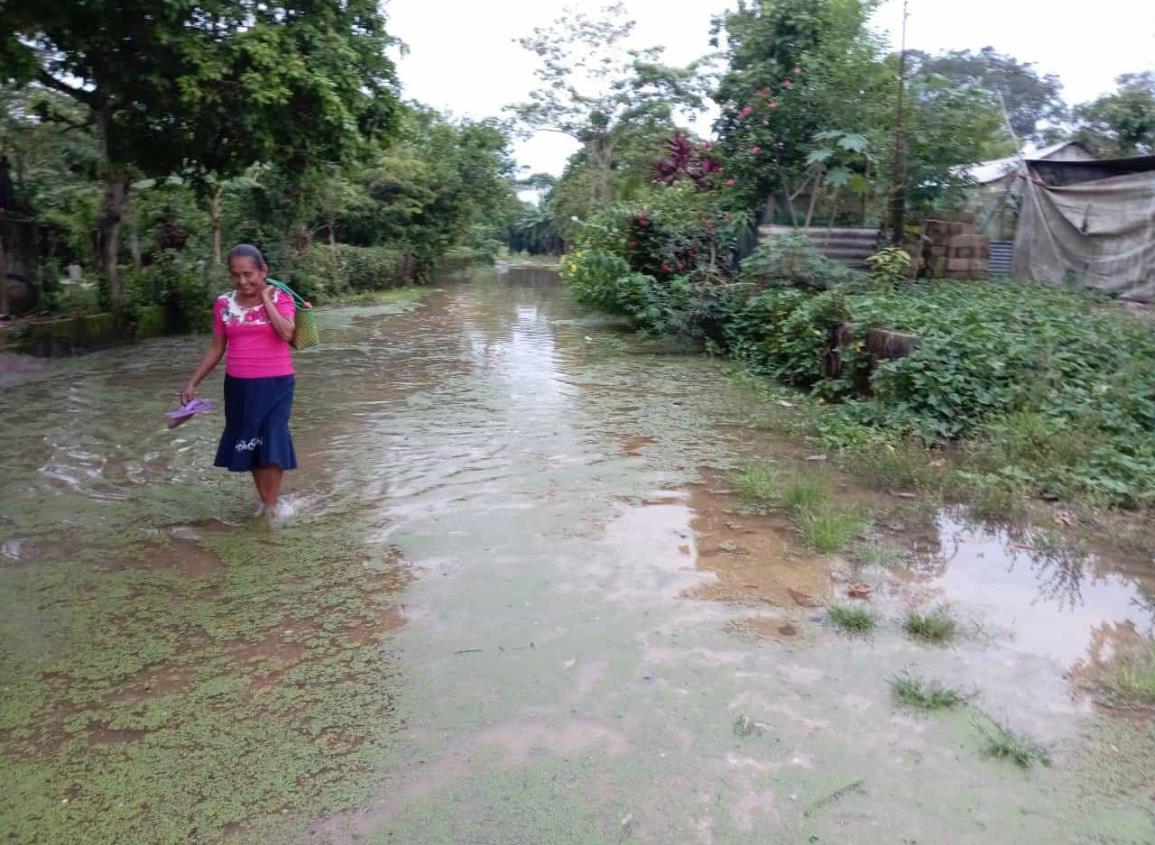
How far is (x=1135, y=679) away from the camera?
3.22m

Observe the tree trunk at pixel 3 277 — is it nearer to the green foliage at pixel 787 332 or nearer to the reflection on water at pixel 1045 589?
the green foliage at pixel 787 332

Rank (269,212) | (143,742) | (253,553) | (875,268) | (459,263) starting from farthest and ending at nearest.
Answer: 1. (459,263)
2. (269,212)
3. (875,268)
4. (253,553)
5. (143,742)

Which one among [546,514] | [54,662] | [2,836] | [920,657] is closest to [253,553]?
[54,662]

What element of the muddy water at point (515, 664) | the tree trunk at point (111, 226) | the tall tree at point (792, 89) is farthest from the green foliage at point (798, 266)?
the tree trunk at point (111, 226)

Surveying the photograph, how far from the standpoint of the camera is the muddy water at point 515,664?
99.6 inches

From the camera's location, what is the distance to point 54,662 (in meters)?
3.34

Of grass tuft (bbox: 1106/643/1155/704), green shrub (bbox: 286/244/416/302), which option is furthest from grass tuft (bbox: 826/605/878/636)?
green shrub (bbox: 286/244/416/302)

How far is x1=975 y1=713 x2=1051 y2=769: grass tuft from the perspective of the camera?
2754 mm

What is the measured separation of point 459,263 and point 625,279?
27.4 metres

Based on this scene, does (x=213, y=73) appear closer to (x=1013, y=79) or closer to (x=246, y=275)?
(x=246, y=275)

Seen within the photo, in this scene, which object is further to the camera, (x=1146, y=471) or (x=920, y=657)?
(x=1146, y=471)

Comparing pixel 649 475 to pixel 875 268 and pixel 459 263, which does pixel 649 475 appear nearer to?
pixel 875 268

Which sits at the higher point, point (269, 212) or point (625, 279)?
point (269, 212)

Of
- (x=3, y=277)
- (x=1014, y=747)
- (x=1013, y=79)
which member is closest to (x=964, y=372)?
(x=1014, y=747)
